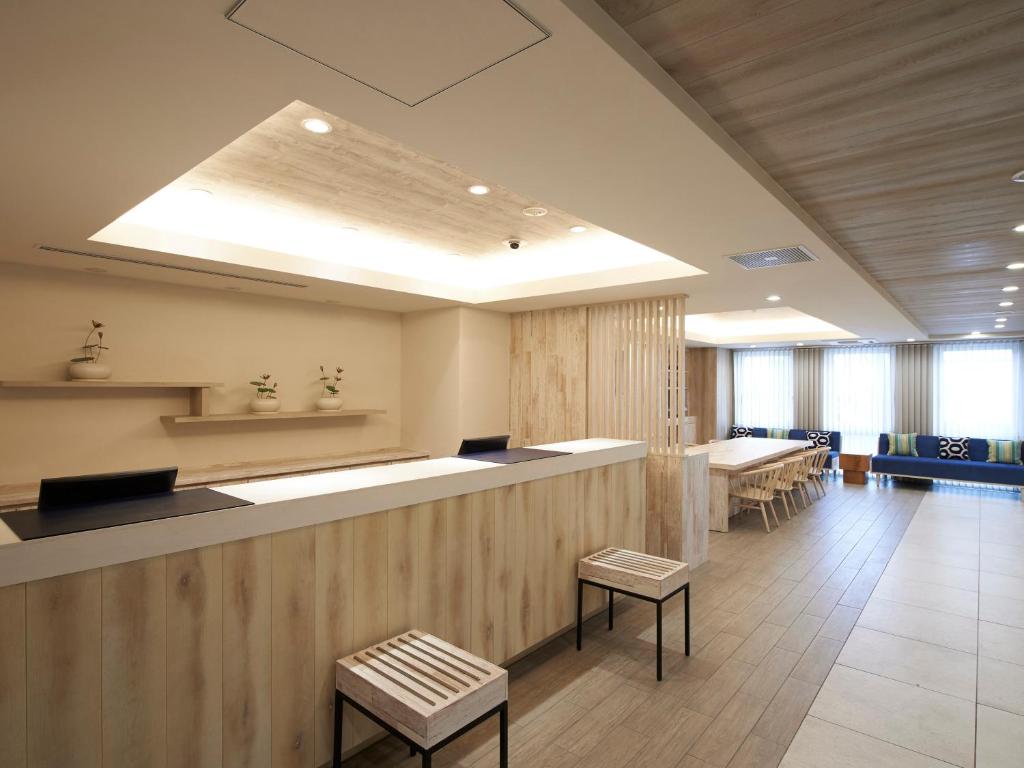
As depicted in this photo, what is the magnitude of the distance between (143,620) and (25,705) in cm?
30

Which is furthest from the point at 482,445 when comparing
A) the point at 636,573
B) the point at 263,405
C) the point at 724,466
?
the point at 724,466

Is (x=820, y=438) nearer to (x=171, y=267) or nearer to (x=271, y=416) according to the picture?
(x=271, y=416)

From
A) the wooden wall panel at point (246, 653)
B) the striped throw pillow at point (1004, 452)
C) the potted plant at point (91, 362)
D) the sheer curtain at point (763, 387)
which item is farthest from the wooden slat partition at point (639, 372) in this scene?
the sheer curtain at point (763, 387)

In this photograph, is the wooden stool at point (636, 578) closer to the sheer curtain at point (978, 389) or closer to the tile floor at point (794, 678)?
the tile floor at point (794, 678)

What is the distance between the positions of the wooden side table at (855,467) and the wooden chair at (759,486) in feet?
12.2

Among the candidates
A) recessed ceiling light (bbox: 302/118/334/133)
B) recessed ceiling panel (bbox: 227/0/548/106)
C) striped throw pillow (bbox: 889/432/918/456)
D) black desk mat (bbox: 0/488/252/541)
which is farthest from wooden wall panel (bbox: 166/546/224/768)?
striped throw pillow (bbox: 889/432/918/456)

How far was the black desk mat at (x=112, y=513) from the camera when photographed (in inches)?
61.7

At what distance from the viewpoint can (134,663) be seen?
1632 millimetres

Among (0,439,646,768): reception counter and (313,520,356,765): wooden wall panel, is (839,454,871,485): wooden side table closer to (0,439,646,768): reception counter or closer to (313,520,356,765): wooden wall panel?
(0,439,646,768): reception counter

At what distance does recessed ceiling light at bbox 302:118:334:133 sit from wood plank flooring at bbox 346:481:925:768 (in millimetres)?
2803

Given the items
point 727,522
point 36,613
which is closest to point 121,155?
point 36,613

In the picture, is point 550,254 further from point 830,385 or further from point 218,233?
point 830,385

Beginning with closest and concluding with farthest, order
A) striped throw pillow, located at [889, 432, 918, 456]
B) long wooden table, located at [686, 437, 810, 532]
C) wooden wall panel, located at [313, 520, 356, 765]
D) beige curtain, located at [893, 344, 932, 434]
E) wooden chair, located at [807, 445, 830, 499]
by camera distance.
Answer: wooden wall panel, located at [313, 520, 356, 765] → long wooden table, located at [686, 437, 810, 532] → wooden chair, located at [807, 445, 830, 499] → striped throw pillow, located at [889, 432, 918, 456] → beige curtain, located at [893, 344, 932, 434]

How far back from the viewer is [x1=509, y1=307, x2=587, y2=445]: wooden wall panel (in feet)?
18.2
